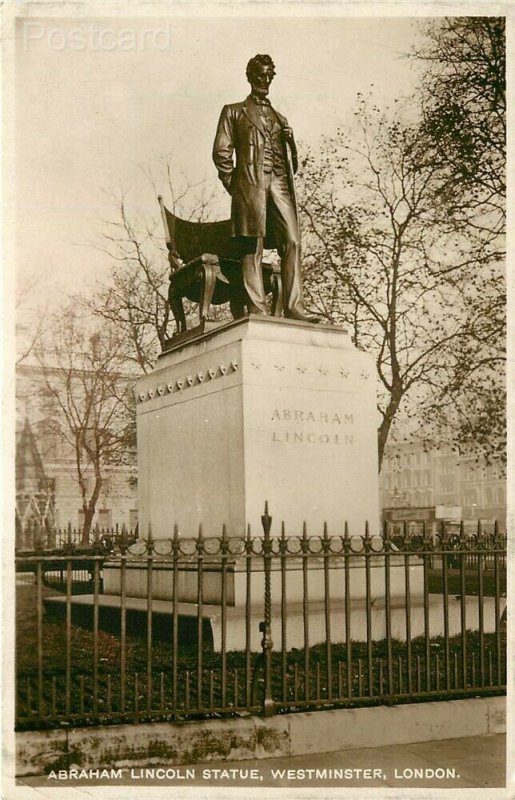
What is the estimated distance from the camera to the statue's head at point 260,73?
843cm

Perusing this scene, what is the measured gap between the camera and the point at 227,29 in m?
8.19

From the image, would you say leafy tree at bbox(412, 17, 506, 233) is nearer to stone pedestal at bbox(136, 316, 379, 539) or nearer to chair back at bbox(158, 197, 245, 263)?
chair back at bbox(158, 197, 245, 263)

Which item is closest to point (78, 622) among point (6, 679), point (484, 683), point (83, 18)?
point (6, 679)

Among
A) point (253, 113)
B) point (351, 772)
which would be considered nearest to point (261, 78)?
point (253, 113)

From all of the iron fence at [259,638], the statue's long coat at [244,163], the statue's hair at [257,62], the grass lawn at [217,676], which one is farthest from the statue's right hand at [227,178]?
the grass lawn at [217,676]

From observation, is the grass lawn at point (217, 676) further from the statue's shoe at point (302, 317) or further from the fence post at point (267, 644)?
the statue's shoe at point (302, 317)

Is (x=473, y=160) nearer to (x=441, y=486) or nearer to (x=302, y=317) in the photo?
(x=302, y=317)

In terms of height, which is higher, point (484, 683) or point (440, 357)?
point (440, 357)

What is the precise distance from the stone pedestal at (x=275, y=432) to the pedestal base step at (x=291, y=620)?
0.81 metres

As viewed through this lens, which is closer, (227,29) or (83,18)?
(83,18)

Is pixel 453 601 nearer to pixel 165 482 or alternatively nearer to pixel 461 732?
pixel 461 732

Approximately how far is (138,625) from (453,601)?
2983mm
